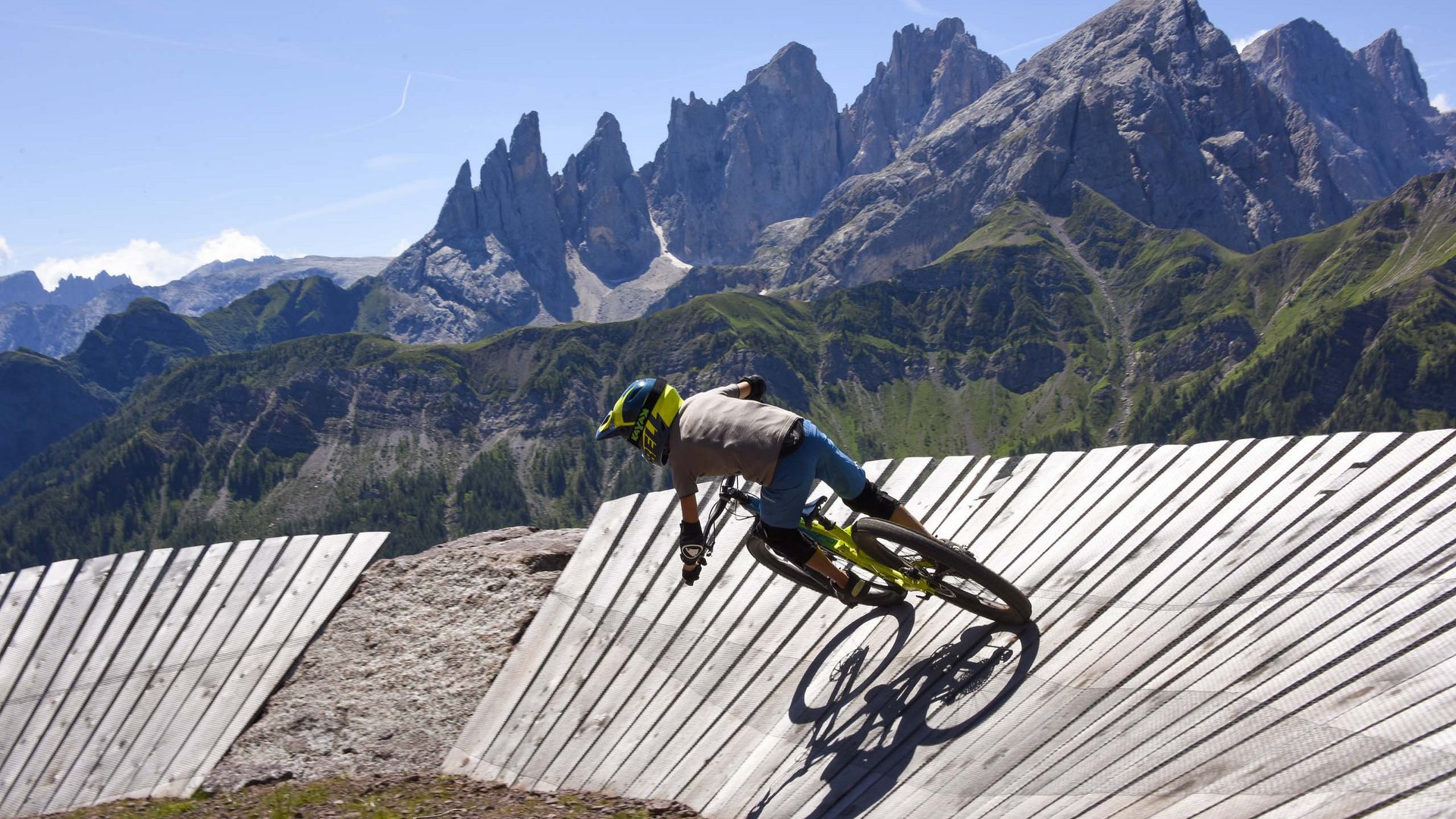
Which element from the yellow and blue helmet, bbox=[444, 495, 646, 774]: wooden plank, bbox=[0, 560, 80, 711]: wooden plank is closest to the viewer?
the yellow and blue helmet

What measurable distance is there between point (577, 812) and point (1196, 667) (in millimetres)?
4191

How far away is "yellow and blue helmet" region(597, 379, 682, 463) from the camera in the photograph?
7691 millimetres

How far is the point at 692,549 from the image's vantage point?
294 inches

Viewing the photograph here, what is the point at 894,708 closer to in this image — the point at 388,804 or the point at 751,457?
the point at 751,457

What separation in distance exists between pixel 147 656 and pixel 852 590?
745cm

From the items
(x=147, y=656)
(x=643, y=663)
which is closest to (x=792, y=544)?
(x=643, y=663)

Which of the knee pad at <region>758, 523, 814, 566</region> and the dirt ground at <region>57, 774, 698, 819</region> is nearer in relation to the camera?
the dirt ground at <region>57, 774, 698, 819</region>

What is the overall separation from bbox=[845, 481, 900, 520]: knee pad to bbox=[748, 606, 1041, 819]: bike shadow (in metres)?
0.93

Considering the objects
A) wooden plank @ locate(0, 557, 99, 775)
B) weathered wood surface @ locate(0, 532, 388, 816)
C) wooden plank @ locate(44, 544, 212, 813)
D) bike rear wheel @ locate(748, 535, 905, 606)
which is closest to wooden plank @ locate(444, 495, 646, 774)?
weathered wood surface @ locate(0, 532, 388, 816)

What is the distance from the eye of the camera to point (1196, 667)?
595 centimetres

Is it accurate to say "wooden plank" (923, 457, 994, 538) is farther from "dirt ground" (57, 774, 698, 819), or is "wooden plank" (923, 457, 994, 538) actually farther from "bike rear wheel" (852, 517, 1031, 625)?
"dirt ground" (57, 774, 698, 819)

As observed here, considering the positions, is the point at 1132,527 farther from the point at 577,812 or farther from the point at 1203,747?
the point at 577,812

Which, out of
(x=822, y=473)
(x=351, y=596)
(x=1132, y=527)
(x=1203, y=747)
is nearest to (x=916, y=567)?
(x=822, y=473)

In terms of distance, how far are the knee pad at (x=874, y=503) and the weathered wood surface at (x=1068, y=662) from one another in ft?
2.80
